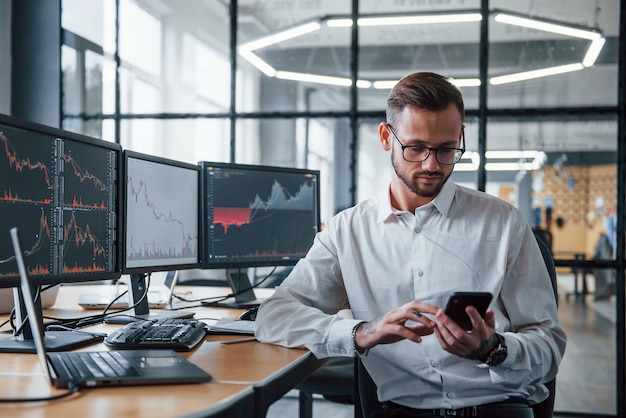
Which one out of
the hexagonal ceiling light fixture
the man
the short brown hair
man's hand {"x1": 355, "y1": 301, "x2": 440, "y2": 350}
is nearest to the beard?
the man

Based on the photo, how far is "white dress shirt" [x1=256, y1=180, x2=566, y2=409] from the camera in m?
1.60

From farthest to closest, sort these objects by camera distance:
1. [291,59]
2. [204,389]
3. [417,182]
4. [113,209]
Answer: [291,59] → [113,209] → [417,182] → [204,389]

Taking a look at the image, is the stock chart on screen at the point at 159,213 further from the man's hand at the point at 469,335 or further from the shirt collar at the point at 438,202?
the man's hand at the point at 469,335

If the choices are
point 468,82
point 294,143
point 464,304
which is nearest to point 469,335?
point 464,304

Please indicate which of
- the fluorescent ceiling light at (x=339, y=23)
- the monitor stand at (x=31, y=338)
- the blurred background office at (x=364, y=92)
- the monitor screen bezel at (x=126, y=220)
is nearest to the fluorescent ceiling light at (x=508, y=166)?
the blurred background office at (x=364, y=92)

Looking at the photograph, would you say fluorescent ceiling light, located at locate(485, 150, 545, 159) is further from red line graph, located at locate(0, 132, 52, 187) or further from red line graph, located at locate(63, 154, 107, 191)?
red line graph, located at locate(0, 132, 52, 187)

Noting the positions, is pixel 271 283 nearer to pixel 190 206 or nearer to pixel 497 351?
pixel 190 206

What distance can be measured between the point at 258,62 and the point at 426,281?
7.97 feet

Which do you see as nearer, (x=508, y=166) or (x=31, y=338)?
(x=31, y=338)

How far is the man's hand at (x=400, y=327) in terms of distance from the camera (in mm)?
1396

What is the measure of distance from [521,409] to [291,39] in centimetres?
278

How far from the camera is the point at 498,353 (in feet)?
4.80

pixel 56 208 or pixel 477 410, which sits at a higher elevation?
pixel 56 208

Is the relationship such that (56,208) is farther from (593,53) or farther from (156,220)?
(593,53)
